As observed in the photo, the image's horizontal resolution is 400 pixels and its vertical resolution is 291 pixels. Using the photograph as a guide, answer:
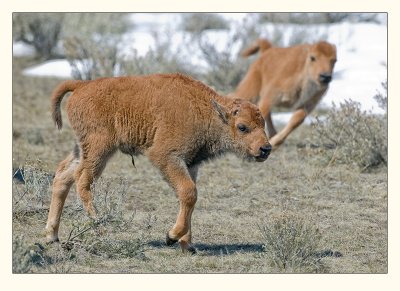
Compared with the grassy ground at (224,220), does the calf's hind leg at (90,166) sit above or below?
above

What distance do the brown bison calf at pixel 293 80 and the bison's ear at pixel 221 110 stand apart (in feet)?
16.4

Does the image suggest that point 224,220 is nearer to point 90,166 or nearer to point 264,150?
point 264,150

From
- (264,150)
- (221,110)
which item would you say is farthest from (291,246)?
(221,110)

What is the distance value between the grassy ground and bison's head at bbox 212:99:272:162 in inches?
25.6

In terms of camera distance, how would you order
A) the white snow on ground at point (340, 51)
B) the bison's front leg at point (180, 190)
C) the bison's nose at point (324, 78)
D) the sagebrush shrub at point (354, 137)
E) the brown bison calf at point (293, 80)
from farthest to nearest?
the white snow on ground at point (340, 51)
the brown bison calf at point (293, 80)
the bison's nose at point (324, 78)
the sagebrush shrub at point (354, 137)
the bison's front leg at point (180, 190)

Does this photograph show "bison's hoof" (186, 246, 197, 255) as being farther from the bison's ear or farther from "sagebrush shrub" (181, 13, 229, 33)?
"sagebrush shrub" (181, 13, 229, 33)

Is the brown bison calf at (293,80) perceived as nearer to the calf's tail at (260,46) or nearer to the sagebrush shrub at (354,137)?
the calf's tail at (260,46)

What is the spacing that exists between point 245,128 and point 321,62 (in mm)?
5584

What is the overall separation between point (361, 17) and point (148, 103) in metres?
17.1

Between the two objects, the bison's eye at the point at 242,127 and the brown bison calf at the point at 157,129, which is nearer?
the brown bison calf at the point at 157,129

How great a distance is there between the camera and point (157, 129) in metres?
7.82

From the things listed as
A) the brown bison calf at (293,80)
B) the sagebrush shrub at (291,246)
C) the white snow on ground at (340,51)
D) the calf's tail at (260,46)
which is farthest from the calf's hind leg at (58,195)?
the white snow on ground at (340,51)

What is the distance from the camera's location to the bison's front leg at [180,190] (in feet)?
24.8

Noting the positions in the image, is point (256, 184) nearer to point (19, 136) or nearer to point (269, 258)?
point (269, 258)
